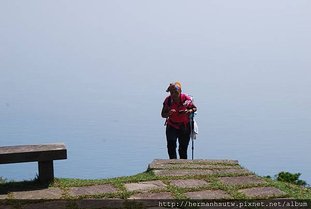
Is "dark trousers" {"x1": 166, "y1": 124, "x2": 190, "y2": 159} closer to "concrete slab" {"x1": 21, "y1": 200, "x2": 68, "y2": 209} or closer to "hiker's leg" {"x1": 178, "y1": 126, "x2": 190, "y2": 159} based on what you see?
"hiker's leg" {"x1": 178, "y1": 126, "x2": 190, "y2": 159}

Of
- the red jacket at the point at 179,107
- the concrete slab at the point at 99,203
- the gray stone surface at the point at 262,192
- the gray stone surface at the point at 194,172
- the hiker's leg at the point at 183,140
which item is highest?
the red jacket at the point at 179,107

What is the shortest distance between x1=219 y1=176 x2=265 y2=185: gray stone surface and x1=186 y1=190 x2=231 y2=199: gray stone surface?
51 cm

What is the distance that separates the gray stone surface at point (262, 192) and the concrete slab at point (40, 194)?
2296mm

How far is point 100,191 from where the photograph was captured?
660 centimetres

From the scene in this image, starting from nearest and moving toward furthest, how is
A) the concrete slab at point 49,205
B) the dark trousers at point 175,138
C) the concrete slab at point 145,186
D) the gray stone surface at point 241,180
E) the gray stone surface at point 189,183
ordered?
the concrete slab at point 49,205 < the concrete slab at point 145,186 < the gray stone surface at point 189,183 < the gray stone surface at point 241,180 < the dark trousers at point 175,138

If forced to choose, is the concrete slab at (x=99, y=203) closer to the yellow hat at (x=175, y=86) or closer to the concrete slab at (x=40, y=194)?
the concrete slab at (x=40, y=194)

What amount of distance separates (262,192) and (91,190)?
7.00 ft

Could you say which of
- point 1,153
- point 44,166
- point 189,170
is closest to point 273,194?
point 189,170

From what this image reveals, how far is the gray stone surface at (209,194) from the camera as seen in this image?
635cm

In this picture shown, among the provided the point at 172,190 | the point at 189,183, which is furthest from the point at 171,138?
the point at 172,190

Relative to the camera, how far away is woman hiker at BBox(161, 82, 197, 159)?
985 cm

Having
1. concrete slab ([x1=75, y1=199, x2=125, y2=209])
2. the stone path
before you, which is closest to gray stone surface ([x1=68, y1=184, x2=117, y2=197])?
the stone path

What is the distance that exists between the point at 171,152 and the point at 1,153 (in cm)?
416

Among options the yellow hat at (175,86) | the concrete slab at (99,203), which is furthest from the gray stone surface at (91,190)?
the yellow hat at (175,86)
